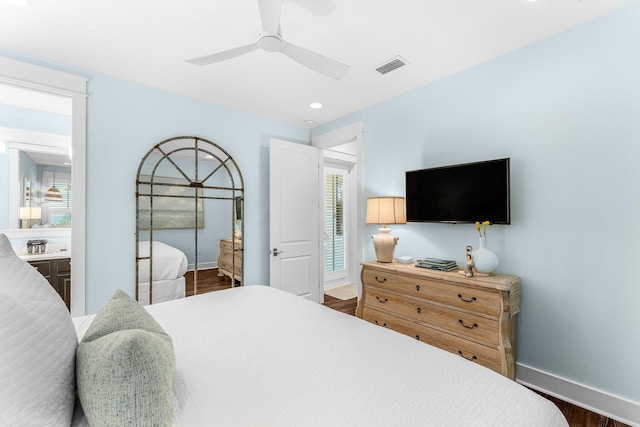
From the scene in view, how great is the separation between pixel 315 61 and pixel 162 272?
8.29ft

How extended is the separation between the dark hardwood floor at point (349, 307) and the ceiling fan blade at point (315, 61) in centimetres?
241

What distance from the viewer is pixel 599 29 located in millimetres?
1900

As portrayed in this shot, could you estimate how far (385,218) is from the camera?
2801 mm

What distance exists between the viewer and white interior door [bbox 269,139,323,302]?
355cm

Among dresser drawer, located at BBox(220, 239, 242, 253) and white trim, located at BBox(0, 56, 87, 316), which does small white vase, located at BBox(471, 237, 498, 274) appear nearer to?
dresser drawer, located at BBox(220, 239, 242, 253)

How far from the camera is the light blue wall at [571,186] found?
1796 millimetres

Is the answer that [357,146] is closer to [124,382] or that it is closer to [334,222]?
[334,222]

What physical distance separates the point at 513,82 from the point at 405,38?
974 mm

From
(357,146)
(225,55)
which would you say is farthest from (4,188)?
(357,146)

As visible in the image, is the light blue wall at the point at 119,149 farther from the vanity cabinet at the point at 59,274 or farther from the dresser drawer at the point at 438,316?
the dresser drawer at the point at 438,316

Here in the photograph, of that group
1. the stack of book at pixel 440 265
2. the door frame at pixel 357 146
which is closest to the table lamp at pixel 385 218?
the stack of book at pixel 440 265

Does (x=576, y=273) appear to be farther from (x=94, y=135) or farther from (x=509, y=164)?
(x=94, y=135)

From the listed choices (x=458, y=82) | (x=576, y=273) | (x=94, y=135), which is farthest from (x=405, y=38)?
(x=94, y=135)

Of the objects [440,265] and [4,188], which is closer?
[440,265]
